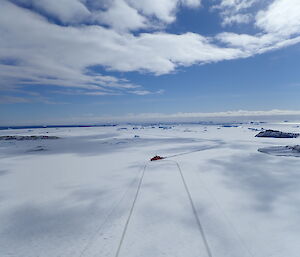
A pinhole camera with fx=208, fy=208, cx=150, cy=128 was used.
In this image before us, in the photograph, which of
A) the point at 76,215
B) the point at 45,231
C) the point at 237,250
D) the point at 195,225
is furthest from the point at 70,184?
the point at 237,250

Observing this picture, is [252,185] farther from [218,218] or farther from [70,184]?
[70,184]

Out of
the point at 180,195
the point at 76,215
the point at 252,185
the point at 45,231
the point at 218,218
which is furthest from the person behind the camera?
the point at 252,185

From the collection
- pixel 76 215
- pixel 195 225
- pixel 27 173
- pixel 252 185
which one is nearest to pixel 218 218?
pixel 195 225

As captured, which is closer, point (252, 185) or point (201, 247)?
point (201, 247)

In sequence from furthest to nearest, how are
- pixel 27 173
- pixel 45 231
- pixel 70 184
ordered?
1. pixel 27 173
2. pixel 70 184
3. pixel 45 231

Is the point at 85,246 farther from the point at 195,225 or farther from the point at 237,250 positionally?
the point at 237,250

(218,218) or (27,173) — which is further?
(27,173)

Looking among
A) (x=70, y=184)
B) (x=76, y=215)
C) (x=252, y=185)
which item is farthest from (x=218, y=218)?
(x=70, y=184)

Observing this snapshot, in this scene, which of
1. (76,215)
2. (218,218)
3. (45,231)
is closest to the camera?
(45,231)

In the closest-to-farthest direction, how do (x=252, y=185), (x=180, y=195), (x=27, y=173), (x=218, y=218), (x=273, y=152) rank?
(x=218, y=218)
(x=180, y=195)
(x=252, y=185)
(x=27, y=173)
(x=273, y=152)
